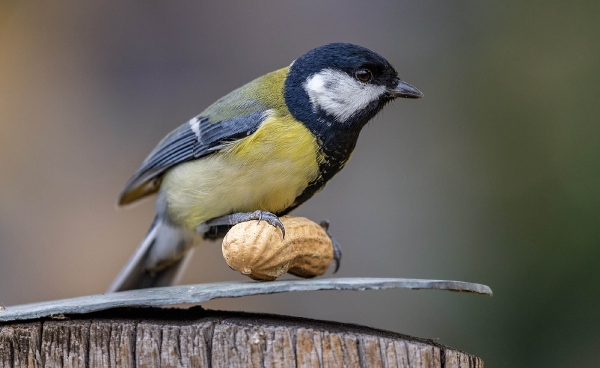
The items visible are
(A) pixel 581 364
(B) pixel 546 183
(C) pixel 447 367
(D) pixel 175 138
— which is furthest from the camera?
(B) pixel 546 183

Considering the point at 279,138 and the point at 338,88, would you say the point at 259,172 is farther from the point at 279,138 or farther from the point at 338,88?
the point at 338,88

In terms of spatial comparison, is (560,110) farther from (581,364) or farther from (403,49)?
(581,364)

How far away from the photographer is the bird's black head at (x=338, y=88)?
1759 mm

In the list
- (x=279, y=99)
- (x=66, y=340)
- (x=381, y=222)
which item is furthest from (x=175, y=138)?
(x=381, y=222)

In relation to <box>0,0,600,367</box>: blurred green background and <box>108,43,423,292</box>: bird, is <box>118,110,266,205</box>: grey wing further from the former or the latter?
<box>0,0,600,367</box>: blurred green background

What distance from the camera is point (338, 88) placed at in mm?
A: 1766

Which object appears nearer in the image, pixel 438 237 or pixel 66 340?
pixel 66 340

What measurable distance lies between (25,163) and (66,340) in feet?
7.08

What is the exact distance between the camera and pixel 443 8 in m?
3.24

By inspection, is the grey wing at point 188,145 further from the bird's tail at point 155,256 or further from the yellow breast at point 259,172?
the bird's tail at point 155,256

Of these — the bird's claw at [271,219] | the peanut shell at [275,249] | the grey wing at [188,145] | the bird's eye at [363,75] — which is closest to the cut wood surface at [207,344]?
the peanut shell at [275,249]

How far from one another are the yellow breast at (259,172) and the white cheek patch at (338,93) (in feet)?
0.31

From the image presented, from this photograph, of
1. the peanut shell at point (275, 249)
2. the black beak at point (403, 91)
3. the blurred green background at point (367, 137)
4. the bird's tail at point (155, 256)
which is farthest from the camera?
the blurred green background at point (367, 137)

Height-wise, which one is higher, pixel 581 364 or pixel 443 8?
pixel 443 8
